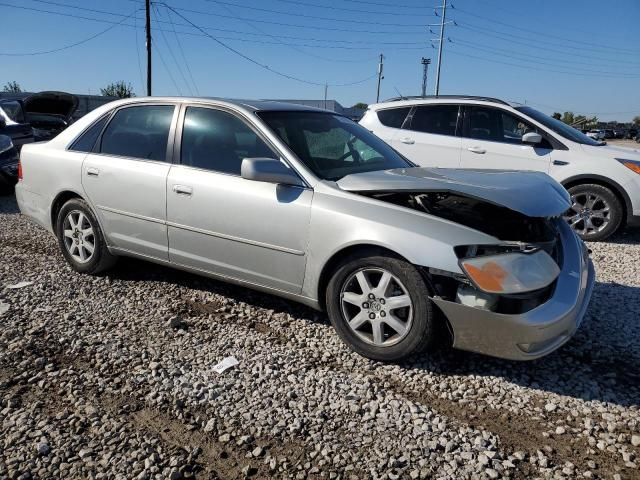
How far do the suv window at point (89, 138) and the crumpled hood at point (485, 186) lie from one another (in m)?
2.44

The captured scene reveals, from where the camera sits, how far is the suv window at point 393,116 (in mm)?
7648

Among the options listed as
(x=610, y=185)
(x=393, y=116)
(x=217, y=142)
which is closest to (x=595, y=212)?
(x=610, y=185)

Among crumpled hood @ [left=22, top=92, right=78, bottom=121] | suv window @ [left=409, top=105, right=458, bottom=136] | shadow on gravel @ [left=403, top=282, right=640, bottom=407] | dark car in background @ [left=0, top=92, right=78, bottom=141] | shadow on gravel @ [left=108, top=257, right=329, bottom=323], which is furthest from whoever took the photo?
crumpled hood @ [left=22, top=92, right=78, bottom=121]

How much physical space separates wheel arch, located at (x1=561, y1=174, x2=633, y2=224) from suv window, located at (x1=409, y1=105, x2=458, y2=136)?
169 centimetres

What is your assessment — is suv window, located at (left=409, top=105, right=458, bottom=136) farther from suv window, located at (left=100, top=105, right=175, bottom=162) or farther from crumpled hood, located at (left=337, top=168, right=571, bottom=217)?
suv window, located at (left=100, top=105, right=175, bottom=162)

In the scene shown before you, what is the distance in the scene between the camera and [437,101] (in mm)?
7363

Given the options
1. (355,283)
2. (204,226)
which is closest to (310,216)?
(355,283)

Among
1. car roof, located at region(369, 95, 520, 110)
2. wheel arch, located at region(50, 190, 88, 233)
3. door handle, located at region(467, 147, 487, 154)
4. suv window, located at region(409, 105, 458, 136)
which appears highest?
car roof, located at region(369, 95, 520, 110)

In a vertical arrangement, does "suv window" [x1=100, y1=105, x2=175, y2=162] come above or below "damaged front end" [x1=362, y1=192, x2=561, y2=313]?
above

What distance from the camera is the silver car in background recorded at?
9.37ft

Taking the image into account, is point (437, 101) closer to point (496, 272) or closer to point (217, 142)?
point (217, 142)

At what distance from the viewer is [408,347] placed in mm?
3008

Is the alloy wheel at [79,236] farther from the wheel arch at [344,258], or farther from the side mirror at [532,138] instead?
the side mirror at [532,138]

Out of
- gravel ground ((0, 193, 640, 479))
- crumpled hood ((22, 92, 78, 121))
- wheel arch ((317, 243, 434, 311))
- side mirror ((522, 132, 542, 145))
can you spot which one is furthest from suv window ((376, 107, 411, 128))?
crumpled hood ((22, 92, 78, 121))
